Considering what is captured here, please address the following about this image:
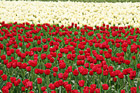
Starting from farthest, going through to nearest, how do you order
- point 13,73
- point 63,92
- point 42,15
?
1. point 42,15
2. point 13,73
3. point 63,92

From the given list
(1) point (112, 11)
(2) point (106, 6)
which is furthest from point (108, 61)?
(2) point (106, 6)

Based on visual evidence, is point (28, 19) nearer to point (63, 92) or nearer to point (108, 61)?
point (108, 61)

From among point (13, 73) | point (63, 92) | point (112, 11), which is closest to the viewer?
point (63, 92)

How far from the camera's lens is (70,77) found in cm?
371

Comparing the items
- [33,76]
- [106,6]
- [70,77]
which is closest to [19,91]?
[33,76]

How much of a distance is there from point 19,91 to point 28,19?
5667 mm

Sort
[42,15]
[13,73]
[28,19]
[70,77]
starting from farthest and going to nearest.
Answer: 1. [42,15]
2. [28,19]
3. [13,73]
4. [70,77]

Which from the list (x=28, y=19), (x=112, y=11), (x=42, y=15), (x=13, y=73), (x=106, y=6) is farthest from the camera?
(x=106, y=6)

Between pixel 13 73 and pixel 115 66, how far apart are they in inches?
65.6

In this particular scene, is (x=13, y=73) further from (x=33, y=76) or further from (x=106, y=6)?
(x=106, y=6)

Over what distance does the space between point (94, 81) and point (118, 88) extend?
35 cm

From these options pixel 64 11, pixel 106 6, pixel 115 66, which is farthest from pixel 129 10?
pixel 115 66

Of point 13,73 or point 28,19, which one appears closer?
point 13,73

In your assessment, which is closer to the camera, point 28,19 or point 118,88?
point 118,88
